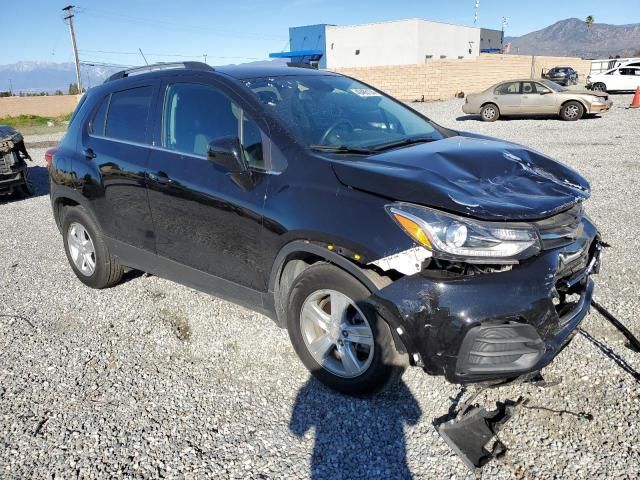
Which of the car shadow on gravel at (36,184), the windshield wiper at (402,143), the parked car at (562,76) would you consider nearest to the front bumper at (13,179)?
the car shadow on gravel at (36,184)

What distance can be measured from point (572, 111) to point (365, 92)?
16.1m

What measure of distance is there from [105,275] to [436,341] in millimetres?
3357

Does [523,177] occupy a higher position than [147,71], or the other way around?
[147,71]

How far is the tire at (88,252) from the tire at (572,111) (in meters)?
17.1

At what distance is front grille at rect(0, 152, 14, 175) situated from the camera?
864 cm

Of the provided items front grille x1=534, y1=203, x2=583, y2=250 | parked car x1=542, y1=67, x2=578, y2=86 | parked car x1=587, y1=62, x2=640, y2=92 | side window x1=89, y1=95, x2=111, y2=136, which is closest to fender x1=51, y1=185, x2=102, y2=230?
side window x1=89, y1=95, x2=111, y2=136

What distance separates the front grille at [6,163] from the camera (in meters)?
8.64

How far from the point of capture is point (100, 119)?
4.49m

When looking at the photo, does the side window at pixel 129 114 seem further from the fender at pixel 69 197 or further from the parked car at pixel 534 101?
the parked car at pixel 534 101

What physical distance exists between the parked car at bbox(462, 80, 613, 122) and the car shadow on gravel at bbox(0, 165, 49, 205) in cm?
1425

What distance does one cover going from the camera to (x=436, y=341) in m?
2.49

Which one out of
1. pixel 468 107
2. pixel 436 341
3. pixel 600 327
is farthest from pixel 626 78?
pixel 436 341

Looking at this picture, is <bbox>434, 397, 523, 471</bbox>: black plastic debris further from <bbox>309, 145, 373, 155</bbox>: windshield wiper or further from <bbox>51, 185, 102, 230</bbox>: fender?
<bbox>51, 185, 102, 230</bbox>: fender

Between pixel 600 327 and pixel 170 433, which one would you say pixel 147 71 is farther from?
pixel 600 327
